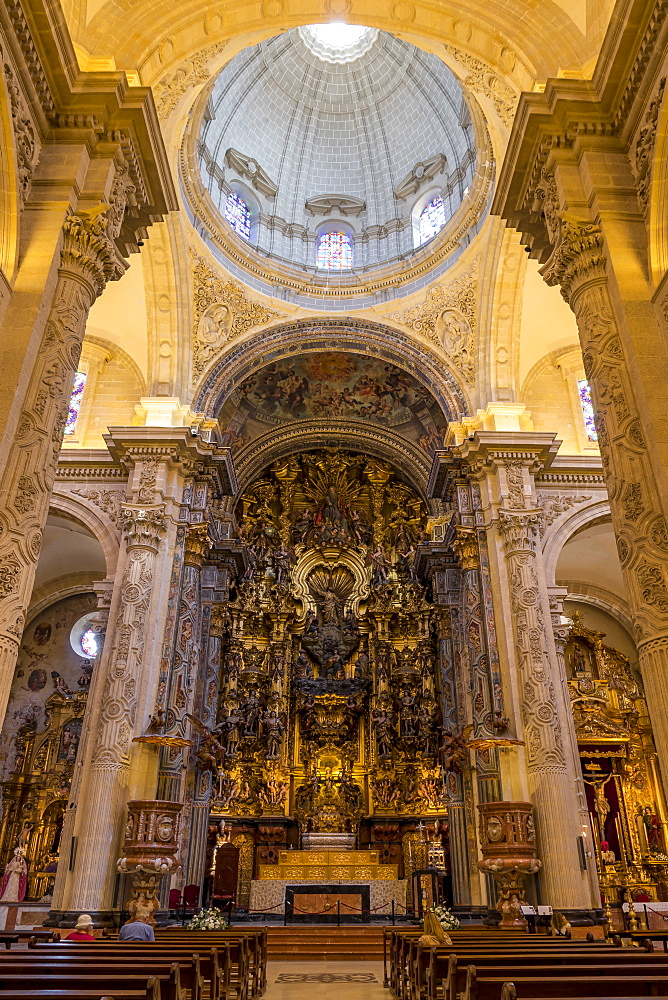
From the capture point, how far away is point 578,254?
856 cm

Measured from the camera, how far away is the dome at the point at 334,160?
1983cm

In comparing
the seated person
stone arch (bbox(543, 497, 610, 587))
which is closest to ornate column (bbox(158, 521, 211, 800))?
the seated person

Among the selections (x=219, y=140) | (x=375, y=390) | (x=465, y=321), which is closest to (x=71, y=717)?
(x=375, y=390)

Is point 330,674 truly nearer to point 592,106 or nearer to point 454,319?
point 454,319

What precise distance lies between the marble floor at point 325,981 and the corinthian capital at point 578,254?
8150mm

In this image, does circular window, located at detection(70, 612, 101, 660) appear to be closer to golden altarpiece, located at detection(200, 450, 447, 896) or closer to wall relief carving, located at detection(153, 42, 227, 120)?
golden altarpiece, located at detection(200, 450, 447, 896)

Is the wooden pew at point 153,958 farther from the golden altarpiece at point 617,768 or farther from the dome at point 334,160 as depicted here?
the dome at point 334,160

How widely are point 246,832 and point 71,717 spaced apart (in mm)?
5724

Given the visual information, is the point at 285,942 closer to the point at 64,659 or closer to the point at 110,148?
the point at 64,659

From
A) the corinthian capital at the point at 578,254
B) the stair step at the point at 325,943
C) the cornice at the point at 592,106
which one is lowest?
the stair step at the point at 325,943

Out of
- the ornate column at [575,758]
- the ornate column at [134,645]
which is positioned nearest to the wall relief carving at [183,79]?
the ornate column at [134,645]

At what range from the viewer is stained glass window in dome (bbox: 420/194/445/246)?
20.7m

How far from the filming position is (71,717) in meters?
20.6

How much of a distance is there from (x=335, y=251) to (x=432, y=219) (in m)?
3.01
